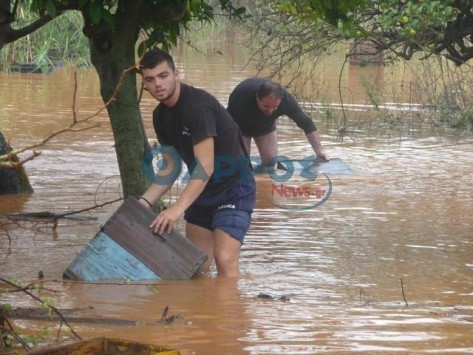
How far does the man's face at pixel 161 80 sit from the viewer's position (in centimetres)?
646

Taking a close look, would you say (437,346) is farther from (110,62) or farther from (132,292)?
(110,62)

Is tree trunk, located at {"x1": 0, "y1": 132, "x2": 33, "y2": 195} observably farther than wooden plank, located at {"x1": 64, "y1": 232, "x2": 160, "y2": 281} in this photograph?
Yes

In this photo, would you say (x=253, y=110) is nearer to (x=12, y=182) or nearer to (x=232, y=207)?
(x=12, y=182)

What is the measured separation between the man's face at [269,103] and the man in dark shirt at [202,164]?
2.54 metres

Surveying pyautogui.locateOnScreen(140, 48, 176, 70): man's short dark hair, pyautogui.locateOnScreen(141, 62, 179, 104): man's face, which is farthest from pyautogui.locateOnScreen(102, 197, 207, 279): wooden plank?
pyautogui.locateOnScreen(140, 48, 176, 70): man's short dark hair

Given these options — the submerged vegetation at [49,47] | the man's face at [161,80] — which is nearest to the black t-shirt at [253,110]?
the man's face at [161,80]

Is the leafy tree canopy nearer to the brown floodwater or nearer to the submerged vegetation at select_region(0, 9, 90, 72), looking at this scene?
the brown floodwater

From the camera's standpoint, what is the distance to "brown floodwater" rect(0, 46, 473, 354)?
5.61 m

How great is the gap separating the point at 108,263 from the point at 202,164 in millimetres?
914

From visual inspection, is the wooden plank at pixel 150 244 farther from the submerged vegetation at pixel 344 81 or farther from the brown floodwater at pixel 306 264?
the submerged vegetation at pixel 344 81

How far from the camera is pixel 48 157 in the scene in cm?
1327

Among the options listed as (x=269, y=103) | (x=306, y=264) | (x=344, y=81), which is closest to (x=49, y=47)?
(x=344, y=81)

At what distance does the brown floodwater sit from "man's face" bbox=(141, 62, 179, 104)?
1.09 meters

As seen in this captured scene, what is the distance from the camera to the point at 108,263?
263 inches
